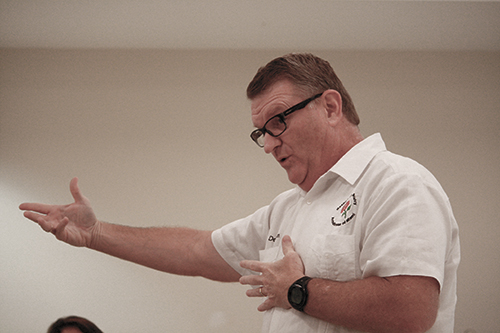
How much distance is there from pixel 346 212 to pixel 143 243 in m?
0.94

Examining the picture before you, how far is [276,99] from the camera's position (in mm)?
1311

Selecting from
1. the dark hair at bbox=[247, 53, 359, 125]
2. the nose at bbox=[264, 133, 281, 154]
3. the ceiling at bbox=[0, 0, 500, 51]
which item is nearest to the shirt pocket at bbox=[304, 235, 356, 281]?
the nose at bbox=[264, 133, 281, 154]

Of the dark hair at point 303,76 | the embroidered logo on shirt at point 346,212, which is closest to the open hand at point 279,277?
the embroidered logo on shirt at point 346,212

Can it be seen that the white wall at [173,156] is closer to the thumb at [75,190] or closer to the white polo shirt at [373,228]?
the thumb at [75,190]

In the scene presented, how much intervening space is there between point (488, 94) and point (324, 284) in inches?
142

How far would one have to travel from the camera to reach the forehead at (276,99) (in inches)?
51.3

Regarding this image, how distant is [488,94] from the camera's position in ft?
12.6

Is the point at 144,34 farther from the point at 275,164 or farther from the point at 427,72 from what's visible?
the point at 427,72

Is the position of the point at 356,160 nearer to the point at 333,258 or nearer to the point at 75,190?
the point at 333,258

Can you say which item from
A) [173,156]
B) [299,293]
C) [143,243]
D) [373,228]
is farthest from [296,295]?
[173,156]

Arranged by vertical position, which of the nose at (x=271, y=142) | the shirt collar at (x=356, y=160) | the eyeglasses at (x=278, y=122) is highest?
the eyeglasses at (x=278, y=122)

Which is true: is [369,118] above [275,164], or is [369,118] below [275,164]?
above

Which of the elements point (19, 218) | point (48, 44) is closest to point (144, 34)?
point (48, 44)

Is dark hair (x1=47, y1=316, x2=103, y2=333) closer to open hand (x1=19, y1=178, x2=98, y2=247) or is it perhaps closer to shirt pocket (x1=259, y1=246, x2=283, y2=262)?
open hand (x1=19, y1=178, x2=98, y2=247)
